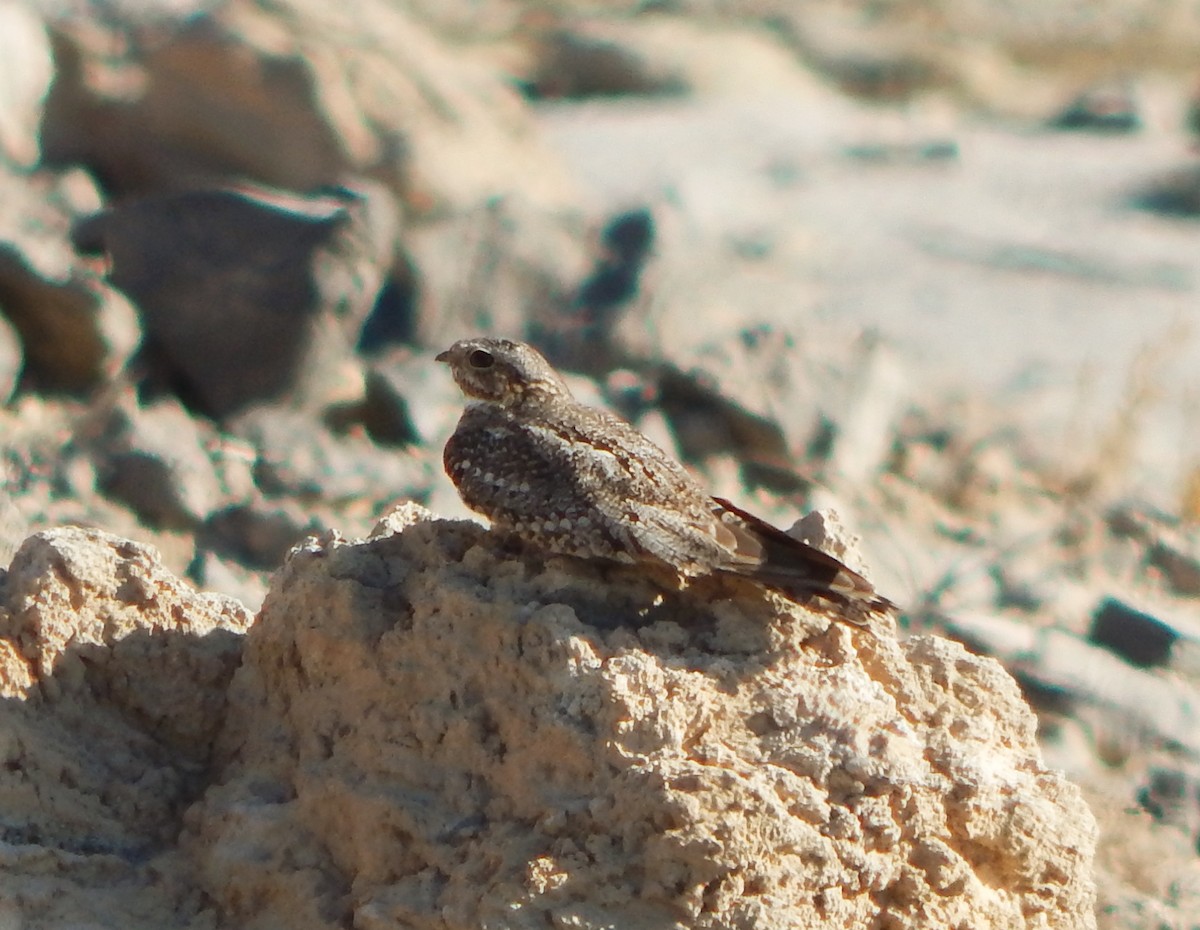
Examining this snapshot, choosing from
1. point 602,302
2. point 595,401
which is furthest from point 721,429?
point 602,302

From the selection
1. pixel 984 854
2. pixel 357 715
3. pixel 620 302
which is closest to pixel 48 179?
pixel 620 302

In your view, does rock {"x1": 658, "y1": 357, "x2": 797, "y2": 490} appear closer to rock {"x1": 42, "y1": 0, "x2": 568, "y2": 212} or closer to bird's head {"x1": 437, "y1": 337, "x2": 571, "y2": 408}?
rock {"x1": 42, "y1": 0, "x2": 568, "y2": 212}

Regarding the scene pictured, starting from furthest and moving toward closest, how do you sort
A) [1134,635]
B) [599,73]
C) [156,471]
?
[599,73] → [1134,635] → [156,471]

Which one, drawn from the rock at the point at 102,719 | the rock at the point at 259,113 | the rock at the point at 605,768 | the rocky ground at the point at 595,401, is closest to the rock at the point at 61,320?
the rocky ground at the point at 595,401

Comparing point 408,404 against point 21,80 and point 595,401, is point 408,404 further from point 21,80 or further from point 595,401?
point 21,80

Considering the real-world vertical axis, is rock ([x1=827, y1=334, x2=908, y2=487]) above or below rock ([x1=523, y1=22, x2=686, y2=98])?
above

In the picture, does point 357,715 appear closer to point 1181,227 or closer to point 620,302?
point 620,302

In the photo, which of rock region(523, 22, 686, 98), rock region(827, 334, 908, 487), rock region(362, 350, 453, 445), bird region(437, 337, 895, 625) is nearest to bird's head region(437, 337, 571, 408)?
bird region(437, 337, 895, 625)
